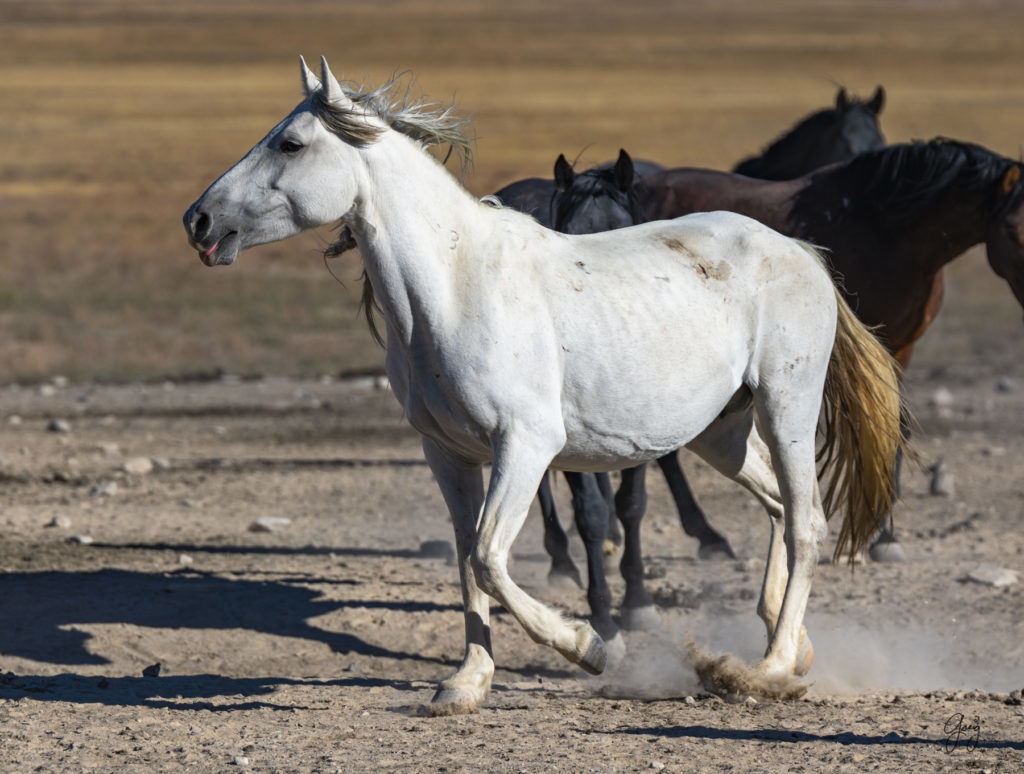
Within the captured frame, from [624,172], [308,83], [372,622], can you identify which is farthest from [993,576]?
[308,83]

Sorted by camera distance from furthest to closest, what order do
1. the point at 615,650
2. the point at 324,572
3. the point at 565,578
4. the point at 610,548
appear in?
1. the point at 610,548
2. the point at 324,572
3. the point at 565,578
4. the point at 615,650

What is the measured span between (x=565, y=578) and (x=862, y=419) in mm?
1963

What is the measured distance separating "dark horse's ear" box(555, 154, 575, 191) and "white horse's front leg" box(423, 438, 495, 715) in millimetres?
1972

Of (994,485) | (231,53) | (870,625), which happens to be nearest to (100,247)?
(994,485)

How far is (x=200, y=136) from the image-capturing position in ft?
112

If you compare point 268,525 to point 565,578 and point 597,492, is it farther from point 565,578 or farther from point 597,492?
point 597,492

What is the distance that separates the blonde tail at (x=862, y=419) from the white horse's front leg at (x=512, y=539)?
58.4 inches

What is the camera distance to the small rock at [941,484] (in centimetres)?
829

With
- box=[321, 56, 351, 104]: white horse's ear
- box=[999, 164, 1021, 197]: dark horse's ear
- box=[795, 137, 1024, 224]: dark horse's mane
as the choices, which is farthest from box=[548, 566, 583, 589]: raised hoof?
box=[321, 56, 351, 104]: white horse's ear

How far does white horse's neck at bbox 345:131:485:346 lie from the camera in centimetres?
432

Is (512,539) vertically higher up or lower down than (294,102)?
lower down

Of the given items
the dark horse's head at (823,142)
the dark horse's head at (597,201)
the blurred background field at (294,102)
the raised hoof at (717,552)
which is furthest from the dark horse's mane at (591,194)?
the dark horse's head at (823,142)

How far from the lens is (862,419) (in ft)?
17.6

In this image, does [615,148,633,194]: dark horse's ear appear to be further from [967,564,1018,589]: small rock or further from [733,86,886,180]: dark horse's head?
[733,86,886,180]: dark horse's head
